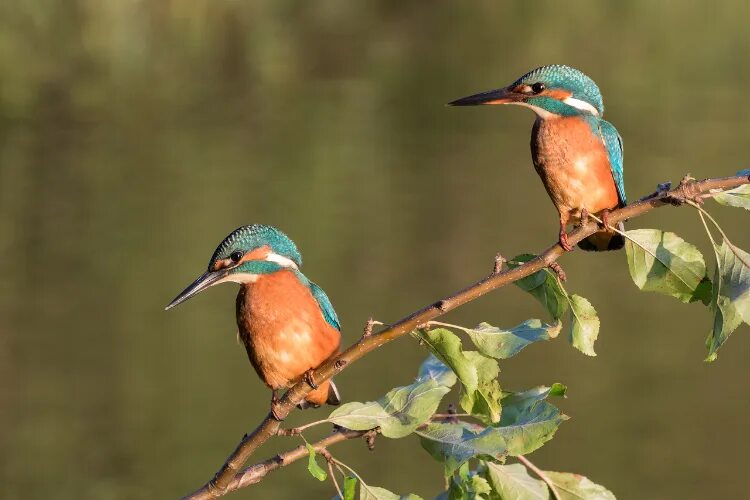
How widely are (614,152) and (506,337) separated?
0.95 metres

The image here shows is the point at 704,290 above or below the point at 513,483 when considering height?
above

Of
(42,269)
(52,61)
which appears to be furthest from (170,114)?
(42,269)

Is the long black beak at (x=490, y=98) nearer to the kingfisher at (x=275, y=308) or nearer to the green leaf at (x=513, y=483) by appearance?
the kingfisher at (x=275, y=308)

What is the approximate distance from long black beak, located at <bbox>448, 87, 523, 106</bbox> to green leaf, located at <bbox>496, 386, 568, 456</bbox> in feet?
2.19

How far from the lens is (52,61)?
1859 cm

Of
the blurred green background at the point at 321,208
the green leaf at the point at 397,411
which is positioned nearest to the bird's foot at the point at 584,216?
the green leaf at the point at 397,411

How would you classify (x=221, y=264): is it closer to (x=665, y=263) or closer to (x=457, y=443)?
(x=457, y=443)

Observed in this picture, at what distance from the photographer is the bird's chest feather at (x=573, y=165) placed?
2.75 m

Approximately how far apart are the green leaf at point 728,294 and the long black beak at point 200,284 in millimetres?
1070

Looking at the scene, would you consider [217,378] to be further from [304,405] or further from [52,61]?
[52,61]

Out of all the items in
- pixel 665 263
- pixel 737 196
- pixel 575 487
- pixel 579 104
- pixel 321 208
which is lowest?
pixel 321 208

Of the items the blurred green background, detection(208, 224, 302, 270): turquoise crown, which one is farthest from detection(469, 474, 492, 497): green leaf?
the blurred green background

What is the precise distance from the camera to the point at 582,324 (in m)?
2.20

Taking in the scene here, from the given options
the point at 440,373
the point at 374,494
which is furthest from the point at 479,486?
the point at 440,373
